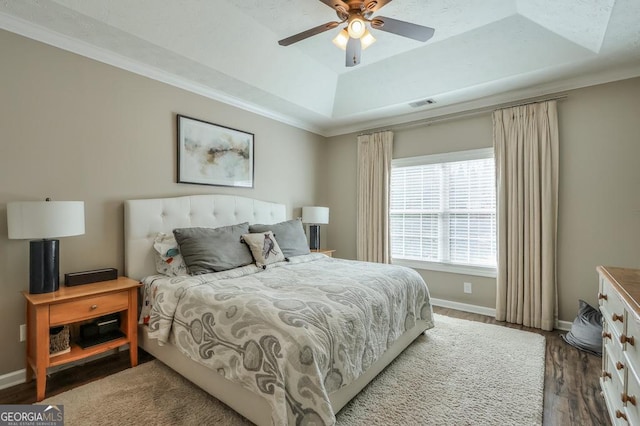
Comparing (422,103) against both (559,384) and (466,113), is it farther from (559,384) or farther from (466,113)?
(559,384)

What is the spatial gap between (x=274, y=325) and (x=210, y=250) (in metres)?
1.33

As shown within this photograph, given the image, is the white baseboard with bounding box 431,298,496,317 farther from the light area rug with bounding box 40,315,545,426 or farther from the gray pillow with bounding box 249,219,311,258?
the gray pillow with bounding box 249,219,311,258

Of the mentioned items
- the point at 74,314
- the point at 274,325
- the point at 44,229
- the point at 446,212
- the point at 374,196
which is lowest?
the point at 74,314

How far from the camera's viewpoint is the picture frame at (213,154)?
3.22 metres

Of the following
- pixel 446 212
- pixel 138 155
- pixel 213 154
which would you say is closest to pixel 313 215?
pixel 213 154

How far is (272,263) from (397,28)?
89.5 inches

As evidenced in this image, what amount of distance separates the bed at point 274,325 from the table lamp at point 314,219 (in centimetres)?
129

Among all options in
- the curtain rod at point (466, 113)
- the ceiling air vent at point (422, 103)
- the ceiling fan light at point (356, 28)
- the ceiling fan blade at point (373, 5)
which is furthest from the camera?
the ceiling air vent at point (422, 103)

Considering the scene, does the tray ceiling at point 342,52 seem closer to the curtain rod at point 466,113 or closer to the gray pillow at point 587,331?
the curtain rod at point 466,113

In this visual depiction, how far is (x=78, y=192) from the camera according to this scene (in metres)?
2.51

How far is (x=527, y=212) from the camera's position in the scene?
3369mm

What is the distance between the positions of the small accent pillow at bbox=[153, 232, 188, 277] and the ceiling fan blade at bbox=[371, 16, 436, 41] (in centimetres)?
242

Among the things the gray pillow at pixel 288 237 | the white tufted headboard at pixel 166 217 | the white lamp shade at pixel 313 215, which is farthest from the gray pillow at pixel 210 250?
the white lamp shade at pixel 313 215

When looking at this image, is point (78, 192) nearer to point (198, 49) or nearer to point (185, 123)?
point (185, 123)
